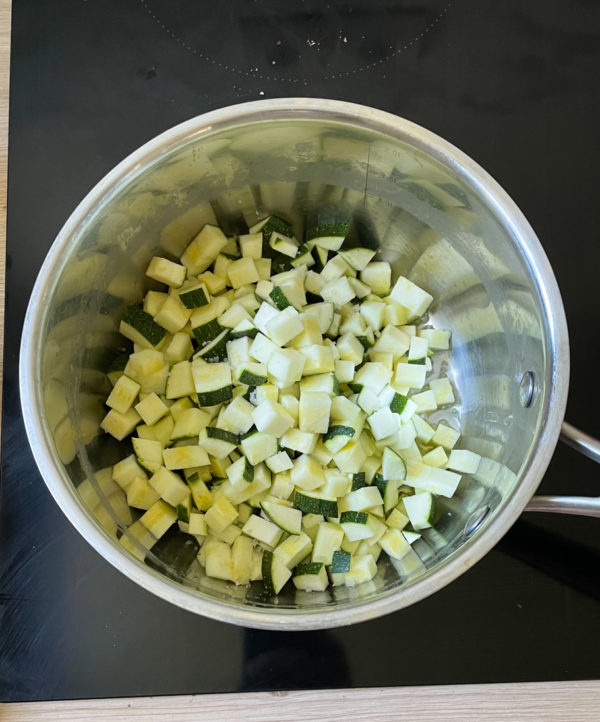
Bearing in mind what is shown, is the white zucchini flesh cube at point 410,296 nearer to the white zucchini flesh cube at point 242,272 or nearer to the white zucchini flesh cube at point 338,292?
the white zucchini flesh cube at point 338,292

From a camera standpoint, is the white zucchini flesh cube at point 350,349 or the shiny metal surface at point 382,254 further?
the white zucchini flesh cube at point 350,349

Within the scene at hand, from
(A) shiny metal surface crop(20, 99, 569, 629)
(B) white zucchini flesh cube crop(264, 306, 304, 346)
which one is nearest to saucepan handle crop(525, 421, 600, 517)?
(A) shiny metal surface crop(20, 99, 569, 629)

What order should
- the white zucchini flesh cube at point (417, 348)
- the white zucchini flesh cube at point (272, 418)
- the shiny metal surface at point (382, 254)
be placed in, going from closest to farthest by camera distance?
the shiny metal surface at point (382, 254) < the white zucchini flesh cube at point (272, 418) < the white zucchini flesh cube at point (417, 348)

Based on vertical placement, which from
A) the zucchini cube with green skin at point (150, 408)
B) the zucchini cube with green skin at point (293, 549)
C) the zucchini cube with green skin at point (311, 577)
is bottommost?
the zucchini cube with green skin at point (311, 577)

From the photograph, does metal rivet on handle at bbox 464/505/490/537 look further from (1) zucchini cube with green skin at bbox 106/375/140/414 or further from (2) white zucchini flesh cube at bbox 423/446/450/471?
(1) zucchini cube with green skin at bbox 106/375/140/414

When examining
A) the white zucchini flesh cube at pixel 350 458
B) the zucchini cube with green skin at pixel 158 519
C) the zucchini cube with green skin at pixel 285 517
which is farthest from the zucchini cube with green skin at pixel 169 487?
the white zucchini flesh cube at pixel 350 458

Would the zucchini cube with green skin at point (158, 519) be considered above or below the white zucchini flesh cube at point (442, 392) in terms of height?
below

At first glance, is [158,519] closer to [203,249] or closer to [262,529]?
[262,529]

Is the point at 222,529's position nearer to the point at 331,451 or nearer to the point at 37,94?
the point at 331,451
